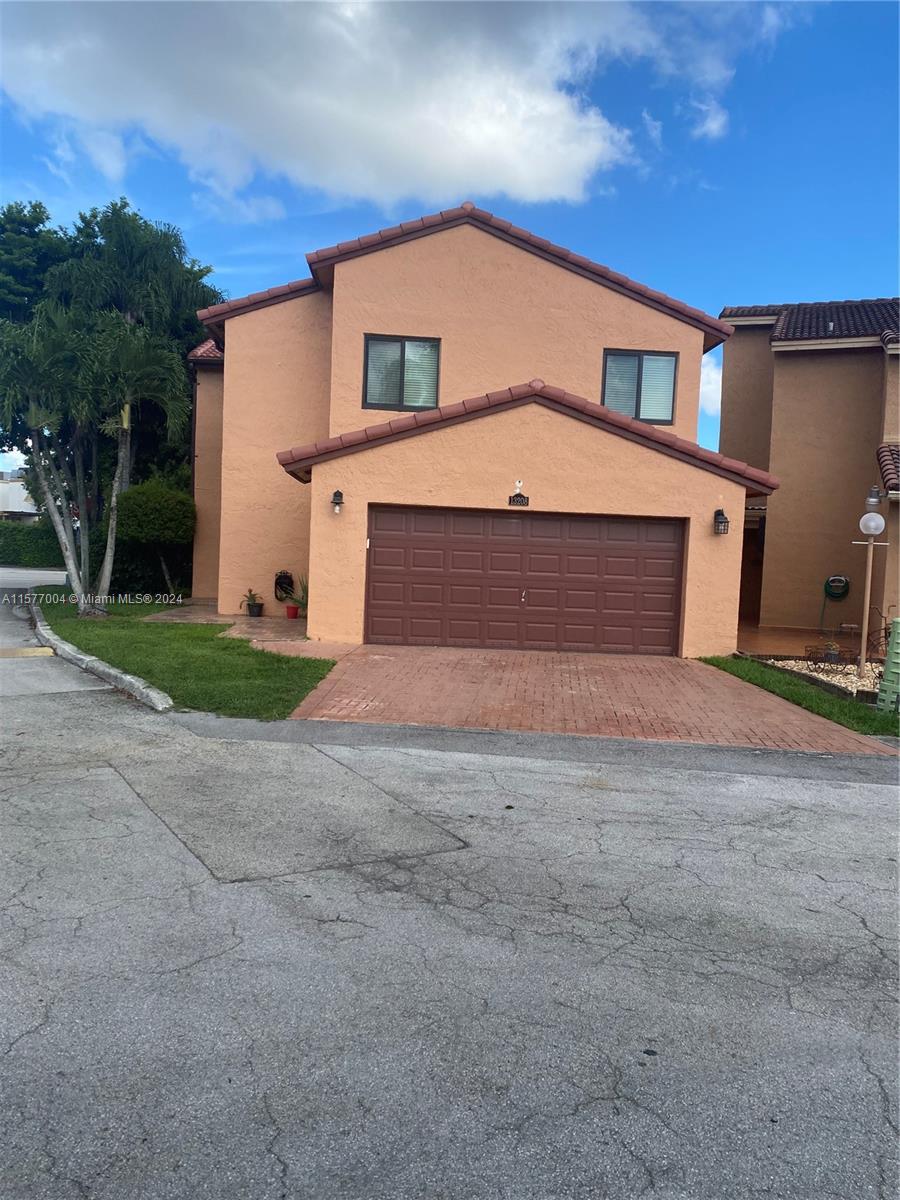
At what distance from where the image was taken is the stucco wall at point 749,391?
852 inches

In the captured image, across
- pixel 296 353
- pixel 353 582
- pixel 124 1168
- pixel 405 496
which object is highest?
pixel 296 353

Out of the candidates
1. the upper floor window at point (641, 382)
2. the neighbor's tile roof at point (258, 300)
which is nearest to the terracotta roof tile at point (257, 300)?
the neighbor's tile roof at point (258, 300)

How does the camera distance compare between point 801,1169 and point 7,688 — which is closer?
point 801,1169

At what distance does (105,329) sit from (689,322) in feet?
38.3

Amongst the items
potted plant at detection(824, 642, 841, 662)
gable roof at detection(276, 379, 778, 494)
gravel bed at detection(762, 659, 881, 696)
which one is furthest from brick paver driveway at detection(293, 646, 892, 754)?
gable roof at detection(276, 379, 778, 494)

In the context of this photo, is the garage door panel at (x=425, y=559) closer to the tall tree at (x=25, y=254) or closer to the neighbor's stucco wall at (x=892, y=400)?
the neighbor's stucco wall at (x=892, y=400)

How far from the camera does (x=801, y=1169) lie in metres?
2.66

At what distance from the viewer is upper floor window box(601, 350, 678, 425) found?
56.0 ft

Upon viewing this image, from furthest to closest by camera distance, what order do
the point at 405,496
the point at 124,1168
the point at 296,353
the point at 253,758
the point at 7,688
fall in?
the point at 296,353
the point at 405,496
the point at 7,688
the point at 253,758
the point at 124,1168

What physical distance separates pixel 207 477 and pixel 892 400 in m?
16.5

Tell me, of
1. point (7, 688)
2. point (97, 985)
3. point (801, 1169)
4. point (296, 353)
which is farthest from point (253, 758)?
point (296, 353)

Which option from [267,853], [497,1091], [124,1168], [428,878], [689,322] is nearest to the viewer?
[124,1168]

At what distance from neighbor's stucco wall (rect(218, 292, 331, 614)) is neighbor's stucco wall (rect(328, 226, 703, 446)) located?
1823 millimetres

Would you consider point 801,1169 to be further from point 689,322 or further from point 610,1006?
point 689,322
